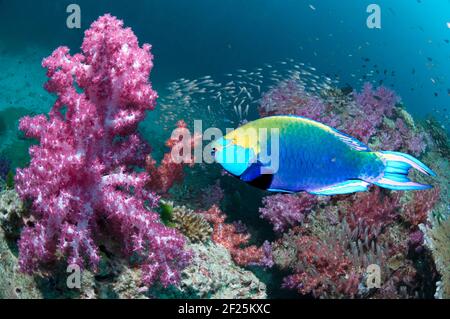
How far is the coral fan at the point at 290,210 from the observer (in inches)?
205

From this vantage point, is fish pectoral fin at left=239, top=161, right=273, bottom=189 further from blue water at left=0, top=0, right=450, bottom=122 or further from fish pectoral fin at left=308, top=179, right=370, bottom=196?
blue water at left=0, top=0, right=450, bottom=122

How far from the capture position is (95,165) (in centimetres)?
305

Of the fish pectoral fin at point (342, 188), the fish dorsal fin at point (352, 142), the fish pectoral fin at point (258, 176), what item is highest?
the fish dorsal fin at point (352, 142)

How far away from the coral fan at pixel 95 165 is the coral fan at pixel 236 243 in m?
1.89

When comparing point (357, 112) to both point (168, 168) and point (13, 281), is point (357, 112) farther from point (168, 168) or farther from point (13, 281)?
point (13, 281)

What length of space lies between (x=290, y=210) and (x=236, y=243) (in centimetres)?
105

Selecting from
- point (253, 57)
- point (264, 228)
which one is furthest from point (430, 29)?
point (264, 228)

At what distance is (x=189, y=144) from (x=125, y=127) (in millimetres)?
2270

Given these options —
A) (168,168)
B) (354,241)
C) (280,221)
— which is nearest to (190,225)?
(168,168)

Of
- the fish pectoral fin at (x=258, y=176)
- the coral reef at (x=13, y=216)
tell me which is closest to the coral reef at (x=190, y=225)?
the coral reef at (x=13, y=216)

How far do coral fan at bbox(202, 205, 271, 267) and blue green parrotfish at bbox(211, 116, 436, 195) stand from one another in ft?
13.4

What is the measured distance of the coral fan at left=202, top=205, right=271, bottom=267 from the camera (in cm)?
Result: 510
